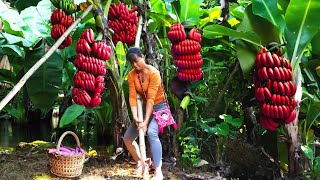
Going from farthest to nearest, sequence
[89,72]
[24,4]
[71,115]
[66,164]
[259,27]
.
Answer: [24,4] → [71,115] → [259,27] → [66,164] → [89,72]

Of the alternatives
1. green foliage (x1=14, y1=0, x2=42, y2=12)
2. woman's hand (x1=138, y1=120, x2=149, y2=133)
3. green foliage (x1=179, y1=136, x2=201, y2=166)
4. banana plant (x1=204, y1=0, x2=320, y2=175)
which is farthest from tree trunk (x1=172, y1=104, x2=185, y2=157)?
green foliage (x1=14, y1=0, x2=42, y2=12)

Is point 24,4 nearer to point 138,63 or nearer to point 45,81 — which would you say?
point 45,81

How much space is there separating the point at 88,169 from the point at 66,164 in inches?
10.8

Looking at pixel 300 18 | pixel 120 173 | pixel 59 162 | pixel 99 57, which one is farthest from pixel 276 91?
pixel 59 162

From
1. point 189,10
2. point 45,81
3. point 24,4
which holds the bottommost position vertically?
point 45,81

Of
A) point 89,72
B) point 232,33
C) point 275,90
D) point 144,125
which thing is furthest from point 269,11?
point 89,72

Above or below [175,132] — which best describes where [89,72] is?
above

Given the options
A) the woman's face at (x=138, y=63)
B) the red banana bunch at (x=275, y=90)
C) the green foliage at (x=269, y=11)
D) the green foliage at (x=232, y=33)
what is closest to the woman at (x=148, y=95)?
the woman's face at (x=138, y=63)

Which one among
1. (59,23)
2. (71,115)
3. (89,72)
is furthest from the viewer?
(71,115)

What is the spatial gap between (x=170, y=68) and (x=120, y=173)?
85 cm

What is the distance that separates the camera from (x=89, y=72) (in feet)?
6.00

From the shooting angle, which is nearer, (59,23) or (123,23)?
(59,23)

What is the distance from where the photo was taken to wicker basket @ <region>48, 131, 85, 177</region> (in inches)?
82.4

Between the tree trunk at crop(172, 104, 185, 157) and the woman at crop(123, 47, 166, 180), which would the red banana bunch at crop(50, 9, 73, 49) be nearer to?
the woman at crop(123, 47, 166, 180)
